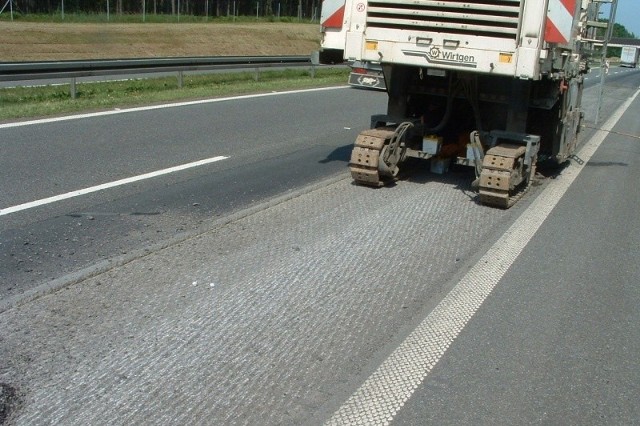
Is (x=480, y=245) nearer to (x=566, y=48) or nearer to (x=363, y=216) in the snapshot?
(x=363, y=216)

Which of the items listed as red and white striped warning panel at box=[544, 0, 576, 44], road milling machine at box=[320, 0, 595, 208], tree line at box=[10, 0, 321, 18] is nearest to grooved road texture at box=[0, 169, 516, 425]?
road milling machine at box=[320, 0, 595, 208]

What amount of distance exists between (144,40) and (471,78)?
1546 inches

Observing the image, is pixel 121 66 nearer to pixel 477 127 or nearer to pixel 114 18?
pixel 477 127

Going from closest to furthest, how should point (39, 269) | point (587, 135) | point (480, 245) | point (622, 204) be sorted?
1. point (39, 269)
2. point (480, 245)
3. point (622, 204)
4. point (587, 135)

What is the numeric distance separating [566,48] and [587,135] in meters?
8.58

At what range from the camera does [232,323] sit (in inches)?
209

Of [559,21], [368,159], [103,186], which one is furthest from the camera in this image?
[368,159]

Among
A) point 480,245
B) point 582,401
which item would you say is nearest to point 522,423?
point 582,401

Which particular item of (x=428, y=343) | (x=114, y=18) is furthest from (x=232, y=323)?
(x=114, y=18)

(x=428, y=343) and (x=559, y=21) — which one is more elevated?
(x=559, y=21)

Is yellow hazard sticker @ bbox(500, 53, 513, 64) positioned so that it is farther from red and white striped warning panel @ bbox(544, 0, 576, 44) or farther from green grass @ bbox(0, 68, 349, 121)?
green grass @ bbox(0, 68, 349, 121)

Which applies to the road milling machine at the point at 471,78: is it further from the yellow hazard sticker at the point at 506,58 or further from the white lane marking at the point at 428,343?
the white lane marking at the point at 428,343

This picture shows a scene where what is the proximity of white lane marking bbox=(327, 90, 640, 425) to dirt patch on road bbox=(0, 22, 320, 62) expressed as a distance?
3124 cm

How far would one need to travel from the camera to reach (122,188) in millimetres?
9070
